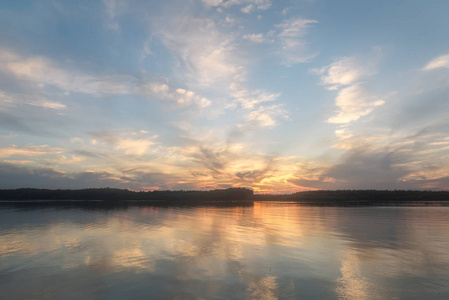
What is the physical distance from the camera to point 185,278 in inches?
432

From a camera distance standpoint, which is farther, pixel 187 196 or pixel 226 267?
pixel 187 196

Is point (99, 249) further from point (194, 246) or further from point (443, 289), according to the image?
point (443, 289)

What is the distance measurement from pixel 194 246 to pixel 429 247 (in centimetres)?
1551

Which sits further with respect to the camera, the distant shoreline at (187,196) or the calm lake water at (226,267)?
the distant shoreline at (187,196)

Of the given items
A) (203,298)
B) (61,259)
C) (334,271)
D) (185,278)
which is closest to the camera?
(203,298)

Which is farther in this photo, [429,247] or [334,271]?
[429,247]

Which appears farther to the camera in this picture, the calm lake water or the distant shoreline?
the distant shoreline

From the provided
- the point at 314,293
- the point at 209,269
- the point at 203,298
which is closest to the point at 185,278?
the point at 209,269

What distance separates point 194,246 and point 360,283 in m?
10.6

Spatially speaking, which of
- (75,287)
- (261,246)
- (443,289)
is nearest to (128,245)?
(75,287)

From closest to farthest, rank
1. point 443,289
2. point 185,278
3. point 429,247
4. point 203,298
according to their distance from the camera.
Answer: point 203,298, point 443,289, point 185,278, point 429,247

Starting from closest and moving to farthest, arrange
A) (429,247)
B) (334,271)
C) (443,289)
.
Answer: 1. (443,289)
2. (334,271)
3. (429,247)

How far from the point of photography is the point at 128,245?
17625 millimetres

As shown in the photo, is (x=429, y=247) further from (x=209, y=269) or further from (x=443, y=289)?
(x=209, y=269)
